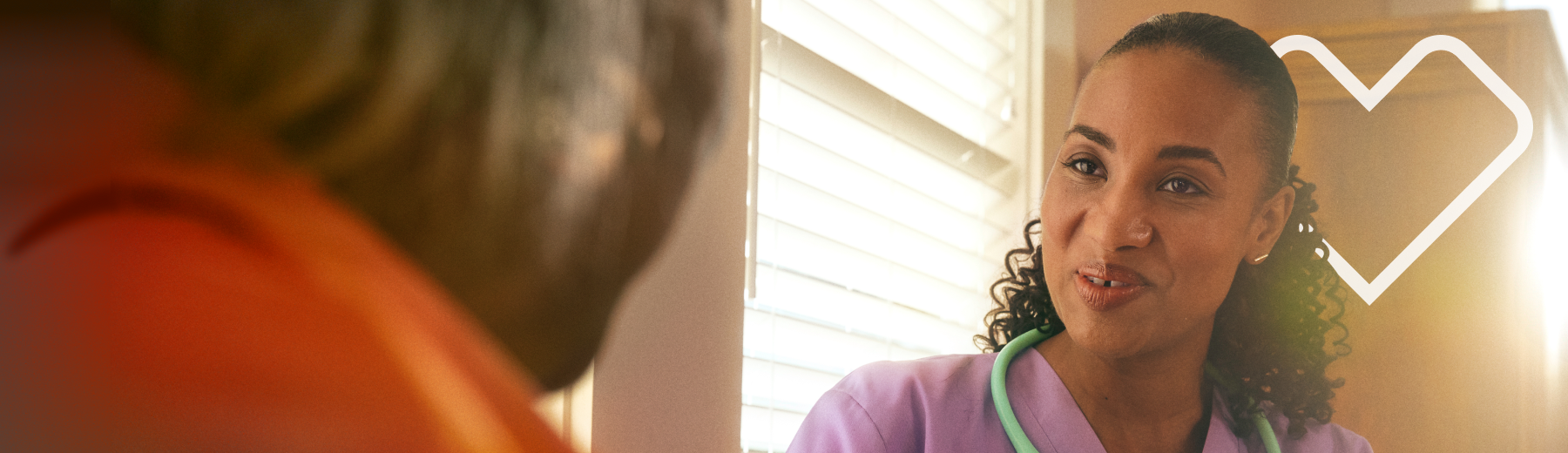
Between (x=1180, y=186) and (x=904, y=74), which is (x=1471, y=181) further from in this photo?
(x=904, y=74)

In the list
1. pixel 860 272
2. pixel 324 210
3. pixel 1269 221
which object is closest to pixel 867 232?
pixel 860 272

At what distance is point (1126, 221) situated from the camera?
1.66 ft

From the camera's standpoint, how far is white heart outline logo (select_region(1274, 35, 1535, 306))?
0.59 m

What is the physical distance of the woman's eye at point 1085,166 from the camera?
0.52 m

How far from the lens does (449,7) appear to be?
1.28 ft

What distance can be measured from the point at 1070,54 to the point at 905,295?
0.19 metres

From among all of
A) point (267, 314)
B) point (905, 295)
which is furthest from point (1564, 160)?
point (267, 314)

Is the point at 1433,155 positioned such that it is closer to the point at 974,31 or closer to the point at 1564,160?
the point at 1564,160

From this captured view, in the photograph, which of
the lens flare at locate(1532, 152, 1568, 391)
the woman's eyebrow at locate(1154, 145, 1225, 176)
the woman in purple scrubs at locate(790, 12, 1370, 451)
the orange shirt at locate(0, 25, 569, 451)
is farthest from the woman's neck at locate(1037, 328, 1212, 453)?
the orange shirt at locate(0, 25, 569, 451)

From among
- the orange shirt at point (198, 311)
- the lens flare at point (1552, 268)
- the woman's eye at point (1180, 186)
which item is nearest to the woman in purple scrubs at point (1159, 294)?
the woman's eye at point (1180, 186)

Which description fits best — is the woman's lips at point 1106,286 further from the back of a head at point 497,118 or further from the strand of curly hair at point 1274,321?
the back of a head at point 497,118

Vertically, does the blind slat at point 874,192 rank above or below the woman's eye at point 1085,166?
above

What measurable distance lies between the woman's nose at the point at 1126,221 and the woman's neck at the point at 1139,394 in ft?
0.24

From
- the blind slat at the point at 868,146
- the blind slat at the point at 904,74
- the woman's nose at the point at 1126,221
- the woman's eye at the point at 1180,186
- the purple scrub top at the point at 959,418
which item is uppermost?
the blind slat at the point at 904,74
